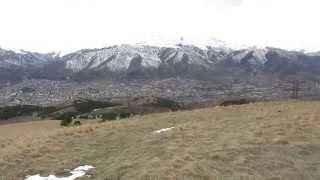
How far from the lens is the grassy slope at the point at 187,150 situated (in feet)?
68.1

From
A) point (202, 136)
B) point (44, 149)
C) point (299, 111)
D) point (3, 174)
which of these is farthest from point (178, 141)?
point (299, 111)

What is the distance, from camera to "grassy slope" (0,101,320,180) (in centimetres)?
2075

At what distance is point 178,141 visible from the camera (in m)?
26.8

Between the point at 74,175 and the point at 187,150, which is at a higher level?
the point at 187,150

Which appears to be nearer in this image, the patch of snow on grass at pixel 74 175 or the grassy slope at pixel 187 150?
the grassy slope at pixel 187 150

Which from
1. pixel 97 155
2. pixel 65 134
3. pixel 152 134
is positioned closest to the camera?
pixel 97 155

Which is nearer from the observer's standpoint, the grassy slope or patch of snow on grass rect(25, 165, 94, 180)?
the grassy slope

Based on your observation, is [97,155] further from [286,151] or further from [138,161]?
[286,151]

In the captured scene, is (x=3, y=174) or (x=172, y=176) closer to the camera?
(x=172, y=176)

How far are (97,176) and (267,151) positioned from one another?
7.08m

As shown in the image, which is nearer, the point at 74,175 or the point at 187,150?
the point at 74,175

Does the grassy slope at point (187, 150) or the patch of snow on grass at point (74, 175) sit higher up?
the grassy slope at point (187, 150)

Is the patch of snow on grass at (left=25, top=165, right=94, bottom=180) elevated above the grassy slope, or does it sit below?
below

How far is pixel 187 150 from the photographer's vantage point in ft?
78.2
